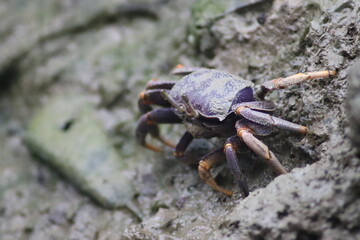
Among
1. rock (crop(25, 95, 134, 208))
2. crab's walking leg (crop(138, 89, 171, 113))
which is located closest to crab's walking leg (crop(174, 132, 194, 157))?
crab's walking leg (crop(138, 89, 171, 113))

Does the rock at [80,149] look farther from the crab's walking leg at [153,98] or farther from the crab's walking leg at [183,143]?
the crab's walking leg at [153,98]

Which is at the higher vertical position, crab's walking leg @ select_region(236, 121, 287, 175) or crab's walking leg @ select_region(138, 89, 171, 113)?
crab's walking leg @ select_region(236, 121, 287, 175)

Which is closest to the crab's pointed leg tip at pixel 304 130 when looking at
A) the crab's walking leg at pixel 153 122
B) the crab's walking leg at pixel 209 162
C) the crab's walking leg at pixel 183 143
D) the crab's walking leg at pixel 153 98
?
the crab's walking leg at pixel 209 162

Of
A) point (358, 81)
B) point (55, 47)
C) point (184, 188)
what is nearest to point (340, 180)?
point (358, 81)

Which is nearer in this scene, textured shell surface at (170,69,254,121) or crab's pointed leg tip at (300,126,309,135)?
crab's pointed leg tip at (300,126,309,135)

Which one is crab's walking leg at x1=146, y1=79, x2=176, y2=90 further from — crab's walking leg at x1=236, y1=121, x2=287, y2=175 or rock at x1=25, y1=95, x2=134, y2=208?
crab's walking leg at x1=236, y1=121, x2=287, y2=175

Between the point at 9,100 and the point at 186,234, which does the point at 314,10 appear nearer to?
the point at 186,234
